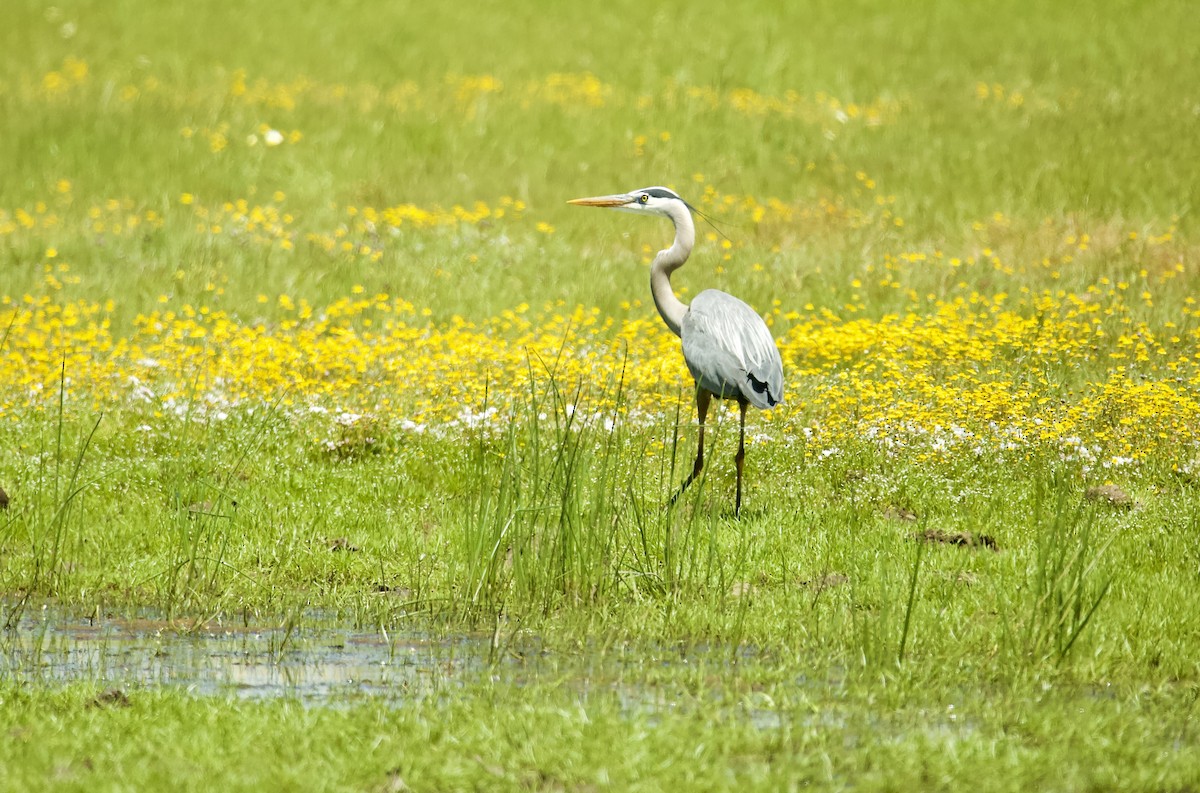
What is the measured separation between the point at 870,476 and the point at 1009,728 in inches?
137

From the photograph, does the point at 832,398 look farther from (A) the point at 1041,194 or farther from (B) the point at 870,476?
(A) the point at 1041,194

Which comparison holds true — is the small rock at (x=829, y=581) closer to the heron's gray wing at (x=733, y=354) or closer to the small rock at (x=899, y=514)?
the small rock at (x=899, y=514)

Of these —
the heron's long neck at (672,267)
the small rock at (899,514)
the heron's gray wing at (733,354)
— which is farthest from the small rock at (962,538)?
the heron's long neck at (672,267)

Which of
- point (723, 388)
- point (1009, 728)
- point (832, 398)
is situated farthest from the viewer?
point (832, 398)

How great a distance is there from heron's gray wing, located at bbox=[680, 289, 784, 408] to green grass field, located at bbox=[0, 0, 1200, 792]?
55 cm

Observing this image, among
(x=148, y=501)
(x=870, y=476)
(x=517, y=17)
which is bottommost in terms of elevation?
(x=148, y=501)

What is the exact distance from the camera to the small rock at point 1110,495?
817 centimetres

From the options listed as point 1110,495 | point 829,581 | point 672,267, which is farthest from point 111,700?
point 1110,495

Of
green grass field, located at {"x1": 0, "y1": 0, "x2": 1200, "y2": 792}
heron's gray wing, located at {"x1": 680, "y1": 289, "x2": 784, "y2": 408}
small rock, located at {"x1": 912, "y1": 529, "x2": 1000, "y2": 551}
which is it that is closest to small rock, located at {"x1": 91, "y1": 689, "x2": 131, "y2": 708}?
green grass field, located at {"x1": 0, "y1": 0, "x2": 1200, "y2": 792}

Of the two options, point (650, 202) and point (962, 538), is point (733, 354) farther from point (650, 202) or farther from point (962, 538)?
point (962, 538)

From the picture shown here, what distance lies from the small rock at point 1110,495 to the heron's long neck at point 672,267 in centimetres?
256

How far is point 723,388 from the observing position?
8.37 meters

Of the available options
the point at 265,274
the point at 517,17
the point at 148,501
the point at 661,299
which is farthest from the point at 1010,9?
the point at 148,501

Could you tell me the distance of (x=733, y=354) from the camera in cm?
842
